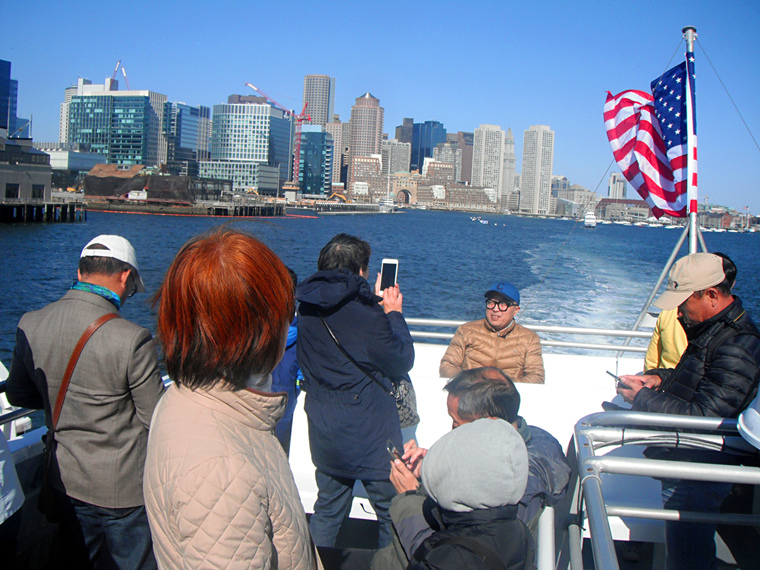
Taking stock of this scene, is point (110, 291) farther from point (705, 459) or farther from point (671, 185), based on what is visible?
point (671, 185)

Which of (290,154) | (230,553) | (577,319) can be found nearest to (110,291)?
(230,553)

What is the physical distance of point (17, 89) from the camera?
620ft

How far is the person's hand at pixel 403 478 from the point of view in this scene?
190cm

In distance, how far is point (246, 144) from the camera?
161500mm

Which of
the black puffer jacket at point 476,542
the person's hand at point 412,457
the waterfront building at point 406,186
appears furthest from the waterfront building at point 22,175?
the waterfront building at point 406,186

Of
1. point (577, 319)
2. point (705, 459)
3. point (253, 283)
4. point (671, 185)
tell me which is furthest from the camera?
point (577, 319)

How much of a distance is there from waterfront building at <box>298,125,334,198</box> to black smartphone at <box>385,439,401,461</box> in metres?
168

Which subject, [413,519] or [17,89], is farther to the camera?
[17,89]

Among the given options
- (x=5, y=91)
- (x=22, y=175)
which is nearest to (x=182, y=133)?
(x=5, y=91)

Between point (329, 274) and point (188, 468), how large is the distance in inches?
49.9

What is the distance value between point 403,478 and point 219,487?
3.27 feet

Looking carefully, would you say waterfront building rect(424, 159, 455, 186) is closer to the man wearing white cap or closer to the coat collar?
the man wearing white cap

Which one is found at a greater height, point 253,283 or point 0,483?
point 253,283

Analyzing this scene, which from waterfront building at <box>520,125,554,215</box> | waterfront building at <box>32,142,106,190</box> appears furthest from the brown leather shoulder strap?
waterfront building at <box>520,125,554,215</box>
